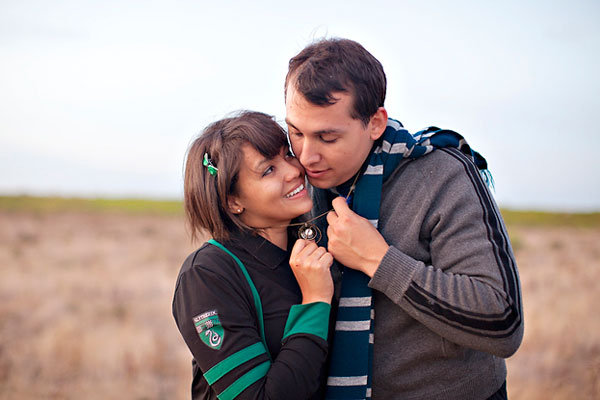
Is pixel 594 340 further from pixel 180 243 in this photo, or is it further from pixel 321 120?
pixel 180 243

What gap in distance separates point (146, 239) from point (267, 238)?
18.7m

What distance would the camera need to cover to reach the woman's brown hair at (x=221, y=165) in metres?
2.19

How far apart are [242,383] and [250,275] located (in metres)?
0.45

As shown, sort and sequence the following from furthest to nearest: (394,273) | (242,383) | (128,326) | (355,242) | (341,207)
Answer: (128,326) → (341,207) → (355,242) → (394,273) → (242,383)

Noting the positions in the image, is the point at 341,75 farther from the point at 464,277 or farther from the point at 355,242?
the point at 464,277

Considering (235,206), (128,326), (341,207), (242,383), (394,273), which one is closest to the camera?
(242,383)

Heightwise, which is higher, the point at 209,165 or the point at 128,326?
the point at 209,165

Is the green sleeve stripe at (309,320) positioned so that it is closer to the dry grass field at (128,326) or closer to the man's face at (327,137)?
the man's face at (327,137)

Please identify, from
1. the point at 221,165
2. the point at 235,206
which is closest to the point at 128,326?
the point at 235,206

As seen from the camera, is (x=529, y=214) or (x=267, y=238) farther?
(x=529, y=214)

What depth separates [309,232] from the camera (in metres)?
2.28

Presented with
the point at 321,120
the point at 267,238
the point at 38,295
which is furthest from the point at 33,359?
the point at 321,120

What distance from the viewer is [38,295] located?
992 centimetres

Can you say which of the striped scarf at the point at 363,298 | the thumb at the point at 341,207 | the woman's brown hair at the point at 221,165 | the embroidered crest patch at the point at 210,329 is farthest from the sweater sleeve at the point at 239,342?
the thumb at the point at 341,207
